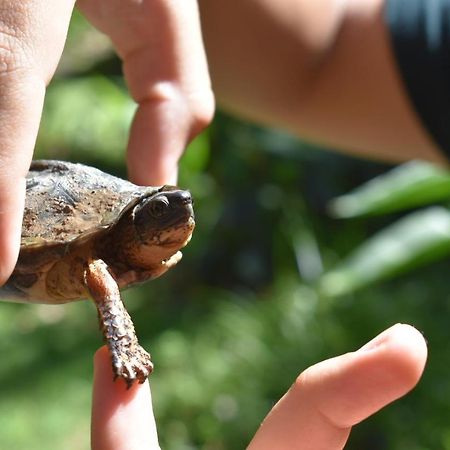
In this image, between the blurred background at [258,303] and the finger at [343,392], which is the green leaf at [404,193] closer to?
the blurred background at [258,303]

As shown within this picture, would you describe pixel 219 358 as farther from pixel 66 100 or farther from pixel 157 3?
pixel 66 100

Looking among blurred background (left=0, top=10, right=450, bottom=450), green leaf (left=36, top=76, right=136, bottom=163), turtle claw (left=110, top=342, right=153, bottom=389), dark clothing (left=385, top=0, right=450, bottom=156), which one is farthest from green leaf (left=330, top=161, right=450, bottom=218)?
green leaf (left=36, top=76, right=136, bottom=163)

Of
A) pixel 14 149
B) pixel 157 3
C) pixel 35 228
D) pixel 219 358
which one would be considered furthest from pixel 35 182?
pixel 219 358

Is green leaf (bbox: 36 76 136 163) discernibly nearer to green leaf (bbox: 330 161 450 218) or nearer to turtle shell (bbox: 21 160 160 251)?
green leaf (bbox: 330 161 450 218)

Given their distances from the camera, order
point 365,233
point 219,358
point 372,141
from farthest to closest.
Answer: point 365,233
point 219,358
point 372,141

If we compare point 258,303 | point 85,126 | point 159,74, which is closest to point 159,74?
point 159,74

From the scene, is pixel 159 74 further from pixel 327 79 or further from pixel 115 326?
pixel 327 79
